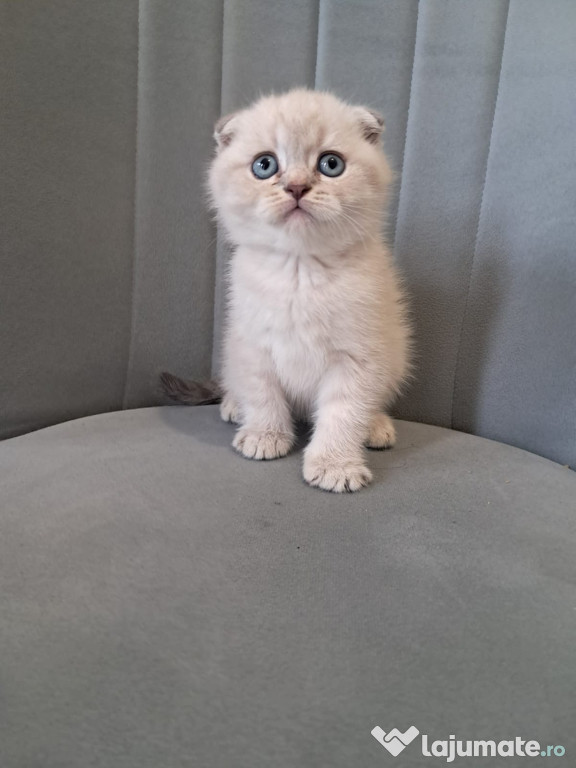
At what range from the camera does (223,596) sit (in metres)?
0.71

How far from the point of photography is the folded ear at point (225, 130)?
112 cm

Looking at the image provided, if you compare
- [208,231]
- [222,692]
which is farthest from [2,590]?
[208,231]

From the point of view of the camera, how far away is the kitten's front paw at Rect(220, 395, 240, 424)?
129cm

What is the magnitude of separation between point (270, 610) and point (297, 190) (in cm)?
66

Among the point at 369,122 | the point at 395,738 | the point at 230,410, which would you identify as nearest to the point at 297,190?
the point at 369,122

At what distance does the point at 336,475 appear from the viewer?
985 millimetres

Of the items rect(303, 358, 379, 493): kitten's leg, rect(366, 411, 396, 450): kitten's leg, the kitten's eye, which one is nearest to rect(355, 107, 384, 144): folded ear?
the kitten's eye

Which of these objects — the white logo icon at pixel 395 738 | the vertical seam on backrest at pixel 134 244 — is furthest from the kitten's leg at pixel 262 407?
the white logo icon at pixel 395 738

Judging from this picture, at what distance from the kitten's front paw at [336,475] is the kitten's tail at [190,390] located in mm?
472

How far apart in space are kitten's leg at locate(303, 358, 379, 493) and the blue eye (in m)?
0.37

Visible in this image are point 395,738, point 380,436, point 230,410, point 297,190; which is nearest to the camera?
point 395,738

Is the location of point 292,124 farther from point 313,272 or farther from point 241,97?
point 241,97

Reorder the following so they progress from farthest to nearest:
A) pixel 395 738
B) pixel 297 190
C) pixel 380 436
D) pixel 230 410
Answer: pixel 230 410, pixel 380 436, pixel 297 190, pixel 395 738

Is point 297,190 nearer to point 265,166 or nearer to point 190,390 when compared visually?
point 265,166
